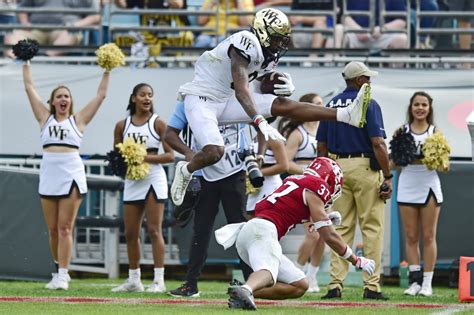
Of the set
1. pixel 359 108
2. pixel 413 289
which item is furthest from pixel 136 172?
pixel 359 108

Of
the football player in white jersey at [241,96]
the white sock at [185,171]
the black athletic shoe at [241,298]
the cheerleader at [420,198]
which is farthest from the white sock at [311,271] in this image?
the black athletic shoe at [241,298]

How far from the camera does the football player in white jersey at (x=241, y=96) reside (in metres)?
10.0

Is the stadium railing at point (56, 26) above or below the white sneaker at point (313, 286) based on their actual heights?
above

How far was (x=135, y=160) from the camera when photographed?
1248cm

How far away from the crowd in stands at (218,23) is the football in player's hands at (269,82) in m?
6.81

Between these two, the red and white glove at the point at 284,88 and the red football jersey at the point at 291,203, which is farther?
the red and white glove at the point at 284,88

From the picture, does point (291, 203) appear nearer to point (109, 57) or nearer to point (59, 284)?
point (59, 284)

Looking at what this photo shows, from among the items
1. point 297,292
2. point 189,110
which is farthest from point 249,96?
point 297,292

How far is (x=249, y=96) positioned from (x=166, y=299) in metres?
2.09

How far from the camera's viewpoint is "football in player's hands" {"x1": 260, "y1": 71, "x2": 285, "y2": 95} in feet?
34.0

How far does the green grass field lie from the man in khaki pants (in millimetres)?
400

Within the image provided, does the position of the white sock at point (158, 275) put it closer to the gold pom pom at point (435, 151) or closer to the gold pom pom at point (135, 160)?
the gold pom pom at point (135, 160)

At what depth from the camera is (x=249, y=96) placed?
997 centimetres

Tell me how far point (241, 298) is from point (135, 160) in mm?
3991
